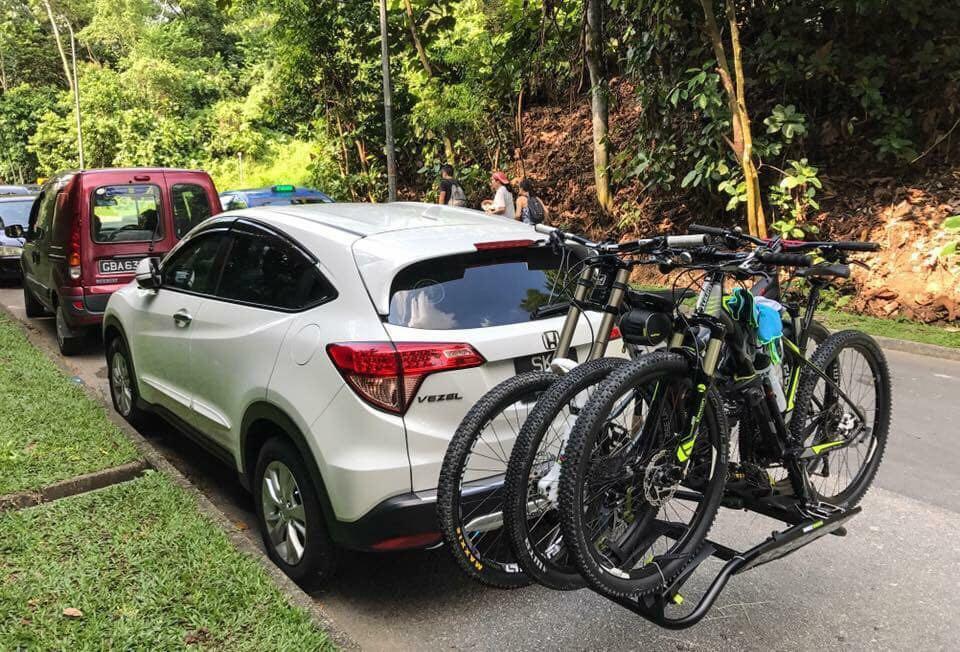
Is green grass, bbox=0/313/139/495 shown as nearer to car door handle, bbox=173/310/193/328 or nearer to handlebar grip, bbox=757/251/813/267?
car door handle, bbox=173/310/193/328

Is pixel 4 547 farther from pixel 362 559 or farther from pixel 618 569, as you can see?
pixel 618 569

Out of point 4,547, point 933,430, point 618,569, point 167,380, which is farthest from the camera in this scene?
point 933,430

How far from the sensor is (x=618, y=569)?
9.00ft

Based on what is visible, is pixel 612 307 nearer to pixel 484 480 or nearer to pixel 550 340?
pixel 550 340

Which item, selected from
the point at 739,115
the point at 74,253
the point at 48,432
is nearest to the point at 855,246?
the point at 48,432

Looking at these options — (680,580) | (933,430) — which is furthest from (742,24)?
(680,580)

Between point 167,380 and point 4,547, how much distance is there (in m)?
1.50

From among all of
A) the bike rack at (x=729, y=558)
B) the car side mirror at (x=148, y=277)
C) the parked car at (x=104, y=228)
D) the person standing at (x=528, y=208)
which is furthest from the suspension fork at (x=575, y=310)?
the person standing at (x=528, y=208)

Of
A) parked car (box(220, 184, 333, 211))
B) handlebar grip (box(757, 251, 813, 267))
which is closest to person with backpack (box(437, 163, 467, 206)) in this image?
parked car (box(220, 184, 333, 211))

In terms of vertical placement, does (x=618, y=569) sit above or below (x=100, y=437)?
above

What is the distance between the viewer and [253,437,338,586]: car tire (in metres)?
3.47

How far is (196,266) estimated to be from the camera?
4879mm

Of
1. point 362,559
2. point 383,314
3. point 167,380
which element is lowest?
point 362,559

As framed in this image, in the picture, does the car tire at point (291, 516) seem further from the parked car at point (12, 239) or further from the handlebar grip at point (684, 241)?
the parked car at point (12, 239)
